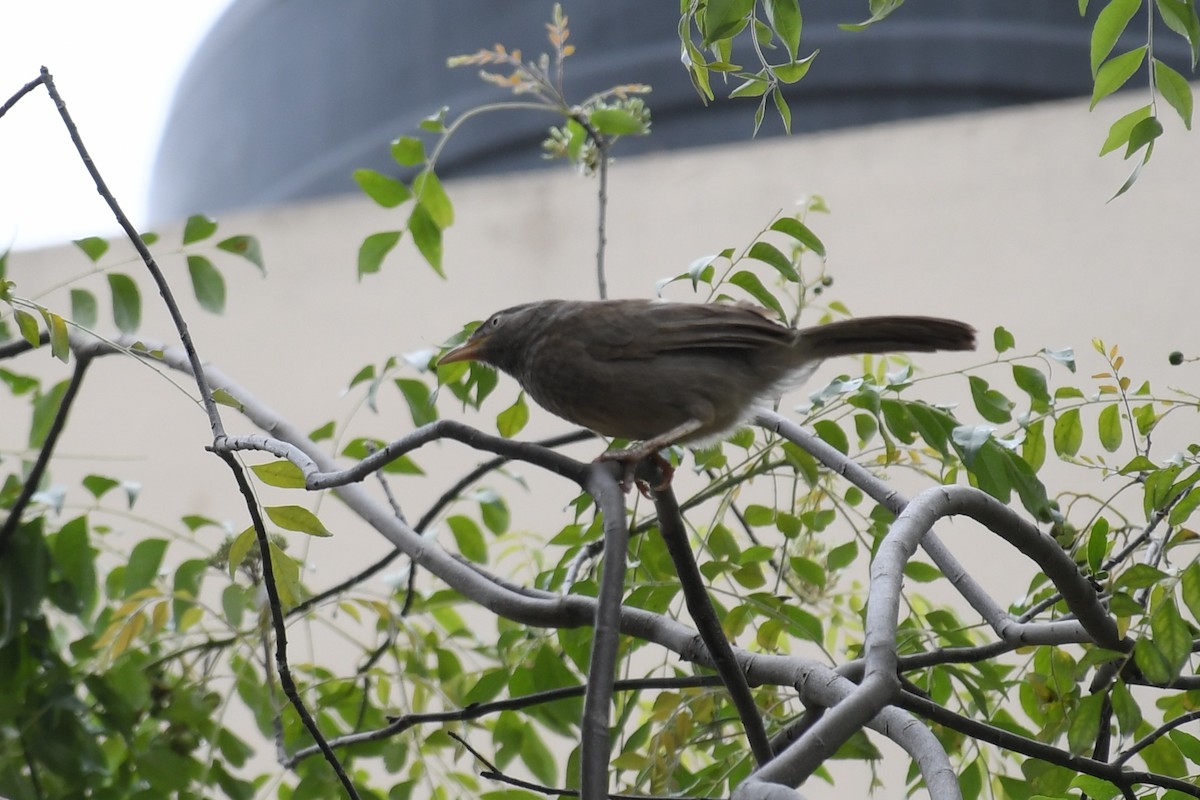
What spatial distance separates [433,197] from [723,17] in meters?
1.63

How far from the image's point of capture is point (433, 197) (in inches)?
132

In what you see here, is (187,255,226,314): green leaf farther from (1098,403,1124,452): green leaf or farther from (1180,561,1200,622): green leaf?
(1180,561,1200,622): green leaf

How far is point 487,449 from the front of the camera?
2184 mm

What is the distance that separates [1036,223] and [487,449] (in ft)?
16.1

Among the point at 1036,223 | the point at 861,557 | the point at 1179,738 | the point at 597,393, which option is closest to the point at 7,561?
the point at 597,393

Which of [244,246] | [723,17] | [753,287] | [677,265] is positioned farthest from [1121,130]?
[677,265]

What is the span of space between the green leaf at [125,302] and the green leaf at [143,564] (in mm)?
597

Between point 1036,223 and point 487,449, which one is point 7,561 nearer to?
point 487,449

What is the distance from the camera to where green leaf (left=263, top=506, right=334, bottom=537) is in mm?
2055

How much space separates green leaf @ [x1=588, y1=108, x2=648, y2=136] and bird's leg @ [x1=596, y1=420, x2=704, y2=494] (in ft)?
2.56

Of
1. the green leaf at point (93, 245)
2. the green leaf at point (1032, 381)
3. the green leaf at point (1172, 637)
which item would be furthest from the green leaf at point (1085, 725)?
the green leaf at point (93, 245)

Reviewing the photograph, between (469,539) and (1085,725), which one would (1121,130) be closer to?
(1085,725)

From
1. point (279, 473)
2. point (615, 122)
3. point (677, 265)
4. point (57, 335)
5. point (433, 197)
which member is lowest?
point (279, 473)

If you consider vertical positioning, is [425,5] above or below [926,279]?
above
